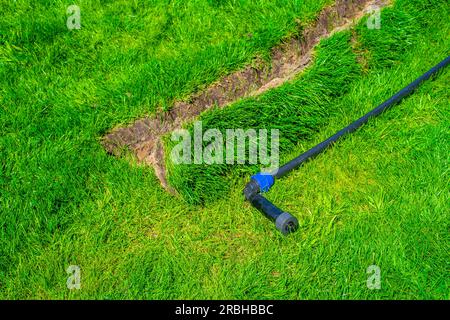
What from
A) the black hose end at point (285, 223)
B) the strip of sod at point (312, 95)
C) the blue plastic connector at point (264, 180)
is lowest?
the black hose end at point (285, 223)

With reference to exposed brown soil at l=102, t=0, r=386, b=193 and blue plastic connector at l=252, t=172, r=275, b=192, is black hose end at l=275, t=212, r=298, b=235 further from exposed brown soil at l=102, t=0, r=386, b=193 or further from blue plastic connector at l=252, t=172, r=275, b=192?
exposed brown soil at l=102, t=0, r=386, b=193

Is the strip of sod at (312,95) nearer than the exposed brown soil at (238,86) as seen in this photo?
Yes

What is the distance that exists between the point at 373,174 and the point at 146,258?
1.77 metres

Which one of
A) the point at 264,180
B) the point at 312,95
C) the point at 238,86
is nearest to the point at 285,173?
the point at 264,180

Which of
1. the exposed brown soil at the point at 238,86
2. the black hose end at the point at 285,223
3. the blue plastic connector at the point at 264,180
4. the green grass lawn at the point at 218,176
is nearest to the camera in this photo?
the green grass lawn at the point at 218,176

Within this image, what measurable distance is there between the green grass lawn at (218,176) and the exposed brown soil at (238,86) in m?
0.10

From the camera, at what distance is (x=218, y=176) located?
135 inches

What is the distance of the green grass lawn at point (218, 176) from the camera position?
293 centimetres

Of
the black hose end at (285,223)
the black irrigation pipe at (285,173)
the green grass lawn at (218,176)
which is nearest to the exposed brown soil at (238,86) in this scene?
the green grass lawn at (218,176)

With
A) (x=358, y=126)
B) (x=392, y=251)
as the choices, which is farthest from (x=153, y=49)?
(x=392, y=251)

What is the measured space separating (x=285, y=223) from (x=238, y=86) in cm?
157

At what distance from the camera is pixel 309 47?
15.5 feet

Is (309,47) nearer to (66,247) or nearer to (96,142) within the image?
(96,142)

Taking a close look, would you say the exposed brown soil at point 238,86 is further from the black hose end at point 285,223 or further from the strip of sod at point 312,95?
the black hose end at point 285,223
